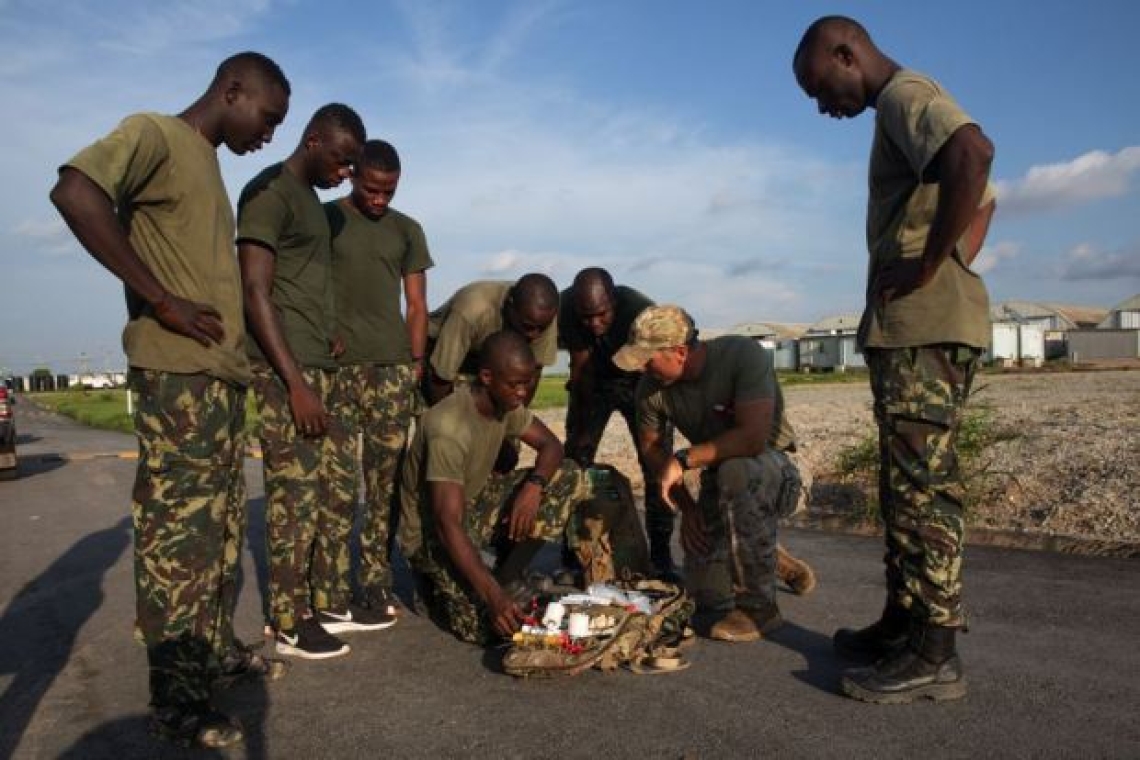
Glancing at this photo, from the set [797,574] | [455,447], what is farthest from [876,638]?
[455,447]

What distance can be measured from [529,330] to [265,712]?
92.6 inches

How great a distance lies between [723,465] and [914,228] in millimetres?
1495

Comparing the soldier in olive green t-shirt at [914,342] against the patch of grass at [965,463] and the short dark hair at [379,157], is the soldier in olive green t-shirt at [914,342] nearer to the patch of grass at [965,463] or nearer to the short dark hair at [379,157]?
the short dark hair at [379,157]

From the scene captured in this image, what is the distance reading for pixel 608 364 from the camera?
5594 mm

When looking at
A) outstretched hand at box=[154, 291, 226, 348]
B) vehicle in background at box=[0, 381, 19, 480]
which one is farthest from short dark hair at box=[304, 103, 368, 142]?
vehicle in background at box=[0, 381, 19, 480]

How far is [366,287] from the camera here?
15.6 feet

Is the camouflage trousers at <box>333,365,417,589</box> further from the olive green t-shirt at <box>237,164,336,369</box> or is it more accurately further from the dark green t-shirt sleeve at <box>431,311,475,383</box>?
the olive green t-shirt at <box>237,164,336,369</box>

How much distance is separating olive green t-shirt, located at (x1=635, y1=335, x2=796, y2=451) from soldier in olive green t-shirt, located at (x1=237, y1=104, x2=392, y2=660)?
1.62m

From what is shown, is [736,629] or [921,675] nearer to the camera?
[921,675]

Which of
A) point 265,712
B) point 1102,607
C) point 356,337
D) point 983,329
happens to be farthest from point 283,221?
point 1102,607

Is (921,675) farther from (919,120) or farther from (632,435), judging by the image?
(632,435)

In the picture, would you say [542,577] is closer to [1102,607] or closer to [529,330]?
[529,330]

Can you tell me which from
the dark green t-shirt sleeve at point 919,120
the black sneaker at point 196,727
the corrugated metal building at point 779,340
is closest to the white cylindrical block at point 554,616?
the black sneaker at point 196,727

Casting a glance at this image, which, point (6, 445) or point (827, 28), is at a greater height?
point (827, 28)
